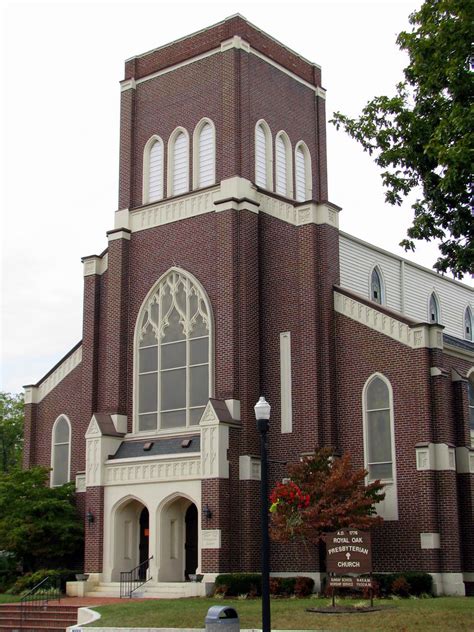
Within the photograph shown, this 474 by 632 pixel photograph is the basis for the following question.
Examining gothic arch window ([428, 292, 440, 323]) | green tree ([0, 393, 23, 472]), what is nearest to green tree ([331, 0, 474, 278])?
gothic arch window ([428, 292, 440, 323])

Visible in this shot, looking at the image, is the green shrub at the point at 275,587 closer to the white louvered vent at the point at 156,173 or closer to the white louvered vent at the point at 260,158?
the white louvered vent at the point at 260,158

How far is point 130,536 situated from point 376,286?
50.3ft

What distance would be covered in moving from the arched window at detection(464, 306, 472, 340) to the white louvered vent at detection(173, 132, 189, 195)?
62.1ft

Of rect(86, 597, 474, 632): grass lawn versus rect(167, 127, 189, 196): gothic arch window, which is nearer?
rect(86, 597, 474, 632): grass lawn

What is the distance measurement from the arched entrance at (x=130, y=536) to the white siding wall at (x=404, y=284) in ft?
40.0

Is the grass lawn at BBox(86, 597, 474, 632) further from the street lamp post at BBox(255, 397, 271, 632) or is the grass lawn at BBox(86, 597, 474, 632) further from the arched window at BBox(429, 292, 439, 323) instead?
the arched window at BBox(429, 292, 439, 323)

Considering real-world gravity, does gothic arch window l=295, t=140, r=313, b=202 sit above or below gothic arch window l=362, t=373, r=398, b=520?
above

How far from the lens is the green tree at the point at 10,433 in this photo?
219ft

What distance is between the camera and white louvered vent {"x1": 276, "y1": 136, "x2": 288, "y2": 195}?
128ft

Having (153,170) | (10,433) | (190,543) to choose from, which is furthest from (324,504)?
(10,433)

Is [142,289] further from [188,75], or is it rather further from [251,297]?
[188,75]

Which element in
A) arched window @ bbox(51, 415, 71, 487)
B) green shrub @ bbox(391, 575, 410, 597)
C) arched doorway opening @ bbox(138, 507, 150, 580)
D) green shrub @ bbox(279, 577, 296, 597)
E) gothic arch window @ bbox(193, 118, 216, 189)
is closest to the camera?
green shrub @ bbox(391, 575, 410, 597)

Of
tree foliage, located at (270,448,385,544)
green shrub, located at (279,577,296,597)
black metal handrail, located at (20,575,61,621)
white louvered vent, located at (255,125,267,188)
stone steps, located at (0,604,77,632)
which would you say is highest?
white louvered vent, located at (255,125,267,188)

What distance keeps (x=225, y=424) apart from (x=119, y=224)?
35.8 ft
